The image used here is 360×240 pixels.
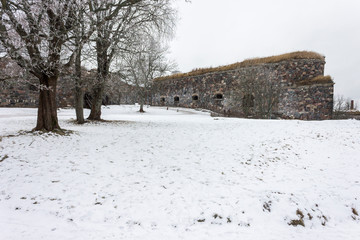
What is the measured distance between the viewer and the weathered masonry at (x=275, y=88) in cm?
1507

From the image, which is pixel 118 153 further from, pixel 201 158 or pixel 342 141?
pixel 342 141

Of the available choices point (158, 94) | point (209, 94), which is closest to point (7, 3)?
point (209, 94)

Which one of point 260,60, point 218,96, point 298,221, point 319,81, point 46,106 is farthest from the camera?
point 218,96

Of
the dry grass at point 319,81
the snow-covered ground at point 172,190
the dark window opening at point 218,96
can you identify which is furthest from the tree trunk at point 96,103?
the dry grass at point 319,81

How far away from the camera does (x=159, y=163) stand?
5094 mm

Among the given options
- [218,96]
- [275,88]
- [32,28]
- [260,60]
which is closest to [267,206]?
[32,28]

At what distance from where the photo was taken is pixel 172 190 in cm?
394

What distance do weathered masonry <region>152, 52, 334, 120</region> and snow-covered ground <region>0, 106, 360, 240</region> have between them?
31.6 ft

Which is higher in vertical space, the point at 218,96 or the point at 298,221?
the point at 218,96

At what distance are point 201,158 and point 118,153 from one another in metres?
2.38

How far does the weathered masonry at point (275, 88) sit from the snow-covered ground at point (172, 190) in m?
9.62

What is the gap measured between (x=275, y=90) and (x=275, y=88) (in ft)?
1.53

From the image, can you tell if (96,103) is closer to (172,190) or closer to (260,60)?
(172,190)

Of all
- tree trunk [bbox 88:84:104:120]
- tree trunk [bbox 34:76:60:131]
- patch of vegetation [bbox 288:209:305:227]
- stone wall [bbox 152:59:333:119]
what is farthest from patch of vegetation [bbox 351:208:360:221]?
stone wall [bbox 152:59:333:119]
